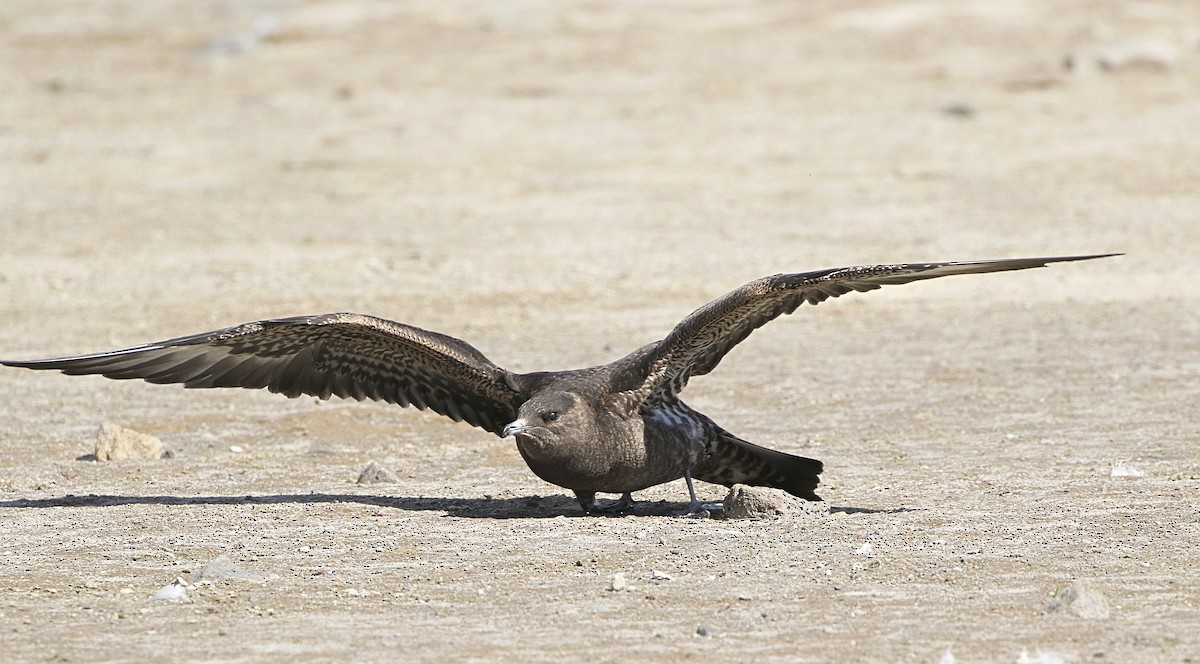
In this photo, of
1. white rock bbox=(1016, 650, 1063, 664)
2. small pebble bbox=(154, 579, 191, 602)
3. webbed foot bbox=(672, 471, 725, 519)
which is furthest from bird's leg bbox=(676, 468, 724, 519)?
white rock bbox=(1016, 650, 1063, 664)

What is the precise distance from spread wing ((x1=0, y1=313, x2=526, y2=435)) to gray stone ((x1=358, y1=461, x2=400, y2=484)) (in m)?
0.44

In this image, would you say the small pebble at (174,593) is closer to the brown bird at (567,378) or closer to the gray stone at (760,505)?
the brown bird at (567,378)

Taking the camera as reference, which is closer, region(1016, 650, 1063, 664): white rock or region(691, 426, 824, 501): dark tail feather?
region(1016, 650, 1063, 664): white rock

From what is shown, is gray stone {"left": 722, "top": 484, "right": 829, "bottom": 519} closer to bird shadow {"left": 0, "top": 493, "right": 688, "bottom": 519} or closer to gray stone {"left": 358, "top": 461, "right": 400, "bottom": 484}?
bird shadow {"left": 0, "top": 493, "right": 688, "bottom": 519}

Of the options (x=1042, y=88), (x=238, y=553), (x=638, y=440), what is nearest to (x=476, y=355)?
(x=638, y=440)

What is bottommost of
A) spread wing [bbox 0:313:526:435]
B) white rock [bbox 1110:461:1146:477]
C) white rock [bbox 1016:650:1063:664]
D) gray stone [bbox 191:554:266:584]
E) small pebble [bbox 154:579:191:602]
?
white rock [bbox 1016:650:1063:664]

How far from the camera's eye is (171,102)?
20.1 meters

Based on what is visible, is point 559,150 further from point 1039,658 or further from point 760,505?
point 1039,658

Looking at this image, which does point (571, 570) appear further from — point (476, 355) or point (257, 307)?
point (257, 307)

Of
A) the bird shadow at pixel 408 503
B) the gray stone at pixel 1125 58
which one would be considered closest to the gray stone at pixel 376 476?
the bird shadow at pixel 408 503

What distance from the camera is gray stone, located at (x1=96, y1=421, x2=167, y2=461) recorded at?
9008mm

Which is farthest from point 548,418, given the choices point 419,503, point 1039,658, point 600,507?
point 1039,658

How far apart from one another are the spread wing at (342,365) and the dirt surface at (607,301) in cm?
46

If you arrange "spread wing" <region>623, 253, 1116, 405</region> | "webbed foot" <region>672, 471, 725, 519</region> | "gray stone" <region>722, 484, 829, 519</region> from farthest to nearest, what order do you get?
"webbed foot" <region>672, 471, 725, 519</region>, "gray stone" <region>722, 484, 829, 519</region>, "spread wing" <region>623, 253, 1116, 405</region>
